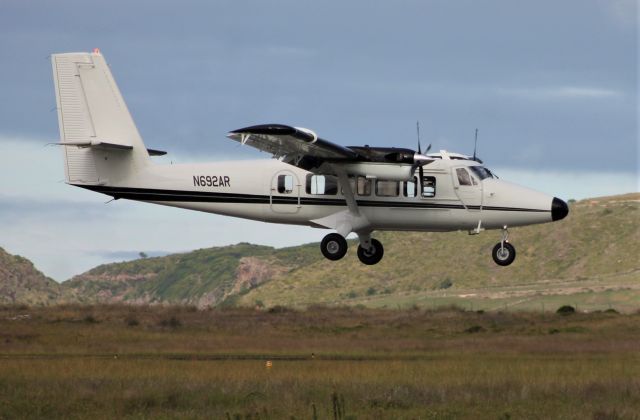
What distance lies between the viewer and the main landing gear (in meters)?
40.1

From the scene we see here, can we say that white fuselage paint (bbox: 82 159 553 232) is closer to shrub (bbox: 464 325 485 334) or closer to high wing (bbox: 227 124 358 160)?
high wing (bbox: 227 124 358 160)

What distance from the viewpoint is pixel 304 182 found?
40.2 m

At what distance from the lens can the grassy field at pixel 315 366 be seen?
134ft

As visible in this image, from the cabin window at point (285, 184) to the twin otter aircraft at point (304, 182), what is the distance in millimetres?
33

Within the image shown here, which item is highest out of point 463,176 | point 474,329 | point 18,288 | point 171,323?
point 18,288

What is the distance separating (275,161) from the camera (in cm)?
4062

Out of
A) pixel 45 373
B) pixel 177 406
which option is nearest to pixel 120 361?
pixel 45 373

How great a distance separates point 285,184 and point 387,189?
341 cm

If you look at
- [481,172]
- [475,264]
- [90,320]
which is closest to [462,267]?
[475,264]

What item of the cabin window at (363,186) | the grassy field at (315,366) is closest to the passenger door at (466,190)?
the cabin window at (363,186)

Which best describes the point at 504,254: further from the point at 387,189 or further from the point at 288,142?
the point at 288,142

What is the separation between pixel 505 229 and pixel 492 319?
51.1 metres

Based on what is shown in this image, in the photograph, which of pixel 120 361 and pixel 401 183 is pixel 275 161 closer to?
pixel 401 183

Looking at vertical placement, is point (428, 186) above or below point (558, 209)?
above
